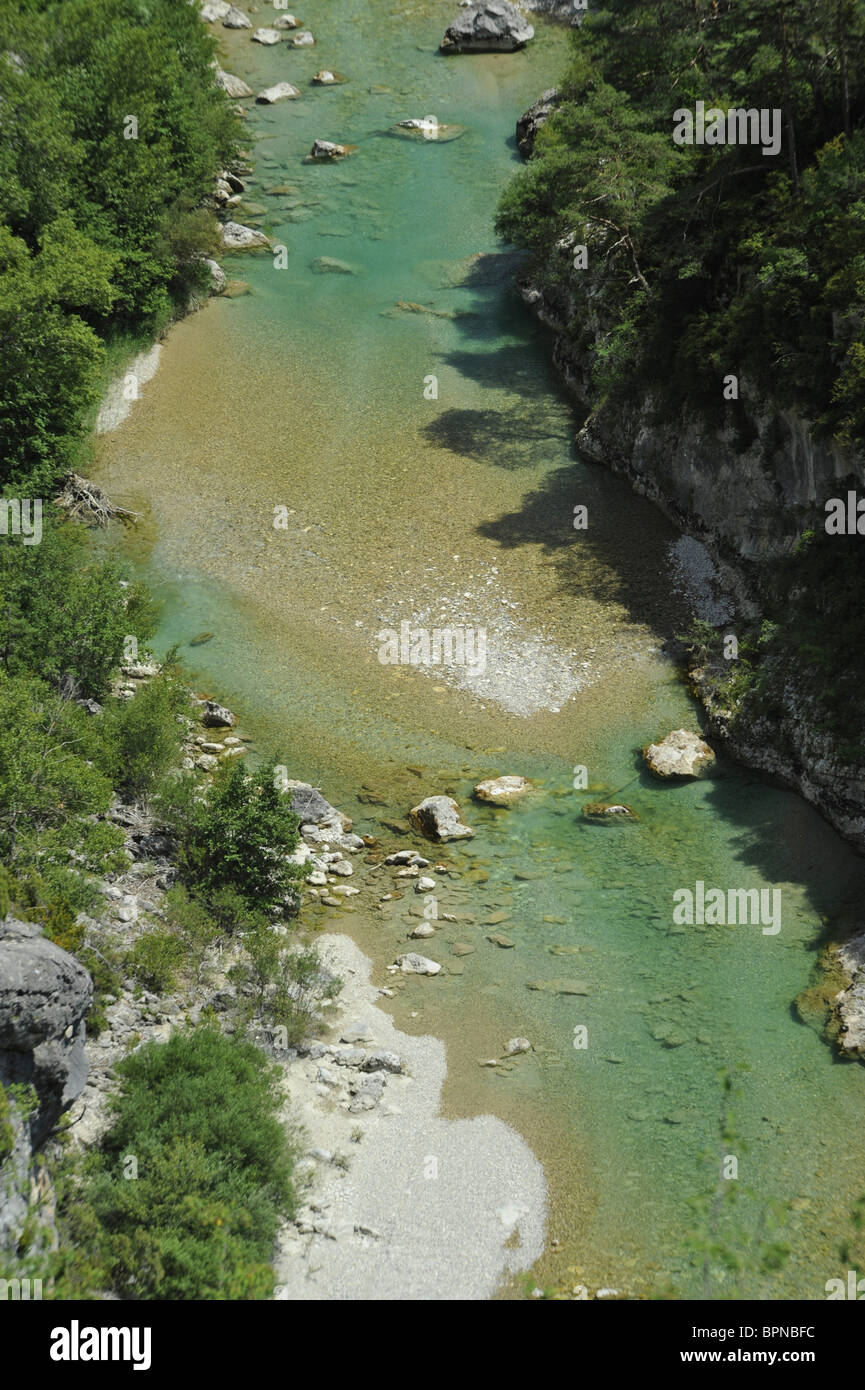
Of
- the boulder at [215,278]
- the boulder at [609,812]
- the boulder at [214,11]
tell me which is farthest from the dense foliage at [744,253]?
the boulder at [214,11]

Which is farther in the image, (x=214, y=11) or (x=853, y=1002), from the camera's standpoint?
(x=214, y=11)

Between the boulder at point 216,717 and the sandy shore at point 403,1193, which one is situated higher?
the boulder at point 216,717

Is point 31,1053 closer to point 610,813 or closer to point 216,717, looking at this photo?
point 216,717

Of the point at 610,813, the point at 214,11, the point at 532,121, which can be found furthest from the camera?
the point at 214,11

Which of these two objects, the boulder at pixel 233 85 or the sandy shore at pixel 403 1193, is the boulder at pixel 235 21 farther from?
the sandy shore at pixel 403 1193

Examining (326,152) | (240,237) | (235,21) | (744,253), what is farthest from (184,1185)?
(235,21)

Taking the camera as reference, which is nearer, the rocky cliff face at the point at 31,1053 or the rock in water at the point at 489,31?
the rocky cliff face at the point at 31,1053

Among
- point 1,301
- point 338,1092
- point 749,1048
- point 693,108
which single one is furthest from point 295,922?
point 693,108
